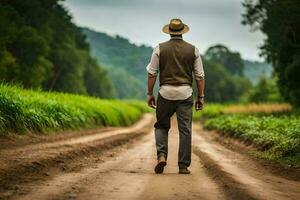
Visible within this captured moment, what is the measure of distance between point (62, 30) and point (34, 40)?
45.1 ft

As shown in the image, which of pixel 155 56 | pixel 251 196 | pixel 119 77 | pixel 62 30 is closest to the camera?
pixel 251 196

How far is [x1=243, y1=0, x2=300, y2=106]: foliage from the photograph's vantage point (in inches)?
1283

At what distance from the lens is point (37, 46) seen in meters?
45.3

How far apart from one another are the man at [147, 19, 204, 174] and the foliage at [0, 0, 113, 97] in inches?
1166

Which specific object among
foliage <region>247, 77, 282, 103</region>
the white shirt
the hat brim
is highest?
the hat brim

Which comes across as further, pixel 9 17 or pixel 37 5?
pixel 37 5

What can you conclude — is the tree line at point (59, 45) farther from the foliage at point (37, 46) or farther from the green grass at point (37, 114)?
the green grass at point (37, 114)

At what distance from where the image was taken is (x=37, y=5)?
4784 centimetres

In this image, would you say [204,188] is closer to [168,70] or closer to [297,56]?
[168,70]

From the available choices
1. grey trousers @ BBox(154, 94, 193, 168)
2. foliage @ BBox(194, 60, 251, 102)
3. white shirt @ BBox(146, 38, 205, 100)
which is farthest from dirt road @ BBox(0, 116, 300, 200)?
foliage @ BBox(194, 60, 251, 102)

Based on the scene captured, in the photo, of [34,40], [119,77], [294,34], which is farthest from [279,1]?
[119,77]

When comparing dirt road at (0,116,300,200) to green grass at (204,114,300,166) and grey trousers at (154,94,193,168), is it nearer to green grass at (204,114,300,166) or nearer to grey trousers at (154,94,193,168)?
grey trousers at (154,94,193,168)

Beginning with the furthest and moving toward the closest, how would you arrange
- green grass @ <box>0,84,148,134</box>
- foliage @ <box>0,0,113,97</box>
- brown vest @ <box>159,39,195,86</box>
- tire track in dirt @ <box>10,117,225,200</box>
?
1. foliage @ <box>0,0,113,97</box>
2. green grass @ <box>0,84,148,134</box>
3. brown vest @ <box>159,39,195,86</box>
4. tire track in dirt @ <box>10,117,225,200</box>

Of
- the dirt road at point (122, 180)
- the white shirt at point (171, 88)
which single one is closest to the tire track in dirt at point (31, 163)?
the dirt road at point (122, 180)
